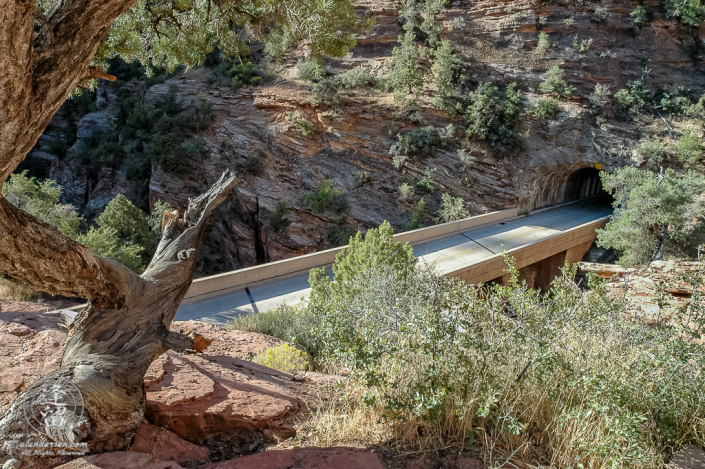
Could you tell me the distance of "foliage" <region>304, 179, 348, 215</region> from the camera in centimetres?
2005

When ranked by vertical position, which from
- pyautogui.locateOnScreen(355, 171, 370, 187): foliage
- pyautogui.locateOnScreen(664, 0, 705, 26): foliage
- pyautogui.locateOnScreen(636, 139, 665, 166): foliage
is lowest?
pyautogui.locateOnScreen(355, 171, 370, 187): foliage

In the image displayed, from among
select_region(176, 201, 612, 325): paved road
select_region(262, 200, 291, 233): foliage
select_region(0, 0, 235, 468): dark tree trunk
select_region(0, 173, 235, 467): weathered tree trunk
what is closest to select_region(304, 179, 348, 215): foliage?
select_region(262, 200, 291, 233): foliage

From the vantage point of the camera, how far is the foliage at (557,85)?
2306 centimetres

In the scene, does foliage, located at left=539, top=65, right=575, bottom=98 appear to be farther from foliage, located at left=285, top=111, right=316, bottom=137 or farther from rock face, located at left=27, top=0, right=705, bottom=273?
foliage, located at left=285, top=111, right=316, bottom=137

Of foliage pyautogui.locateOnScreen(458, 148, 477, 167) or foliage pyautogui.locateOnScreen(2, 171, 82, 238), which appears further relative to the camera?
foliage pyautogui.locateOnScreen(458, 148, 477, 167)

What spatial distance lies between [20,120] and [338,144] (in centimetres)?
2025

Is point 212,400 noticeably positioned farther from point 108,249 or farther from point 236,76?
point 236,76

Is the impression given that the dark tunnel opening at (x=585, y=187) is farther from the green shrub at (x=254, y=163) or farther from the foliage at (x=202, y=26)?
the foliage at (x=202, y=26)

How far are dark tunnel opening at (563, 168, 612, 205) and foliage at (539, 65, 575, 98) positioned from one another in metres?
5.13

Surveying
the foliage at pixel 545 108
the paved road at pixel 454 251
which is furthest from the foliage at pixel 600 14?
the paved road at pixel 454 251

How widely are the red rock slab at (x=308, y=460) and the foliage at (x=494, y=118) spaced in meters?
21.7

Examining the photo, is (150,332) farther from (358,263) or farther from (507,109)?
(507,109)

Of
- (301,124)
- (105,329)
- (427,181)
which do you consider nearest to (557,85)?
(427,181)

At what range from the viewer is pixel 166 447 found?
274cm
